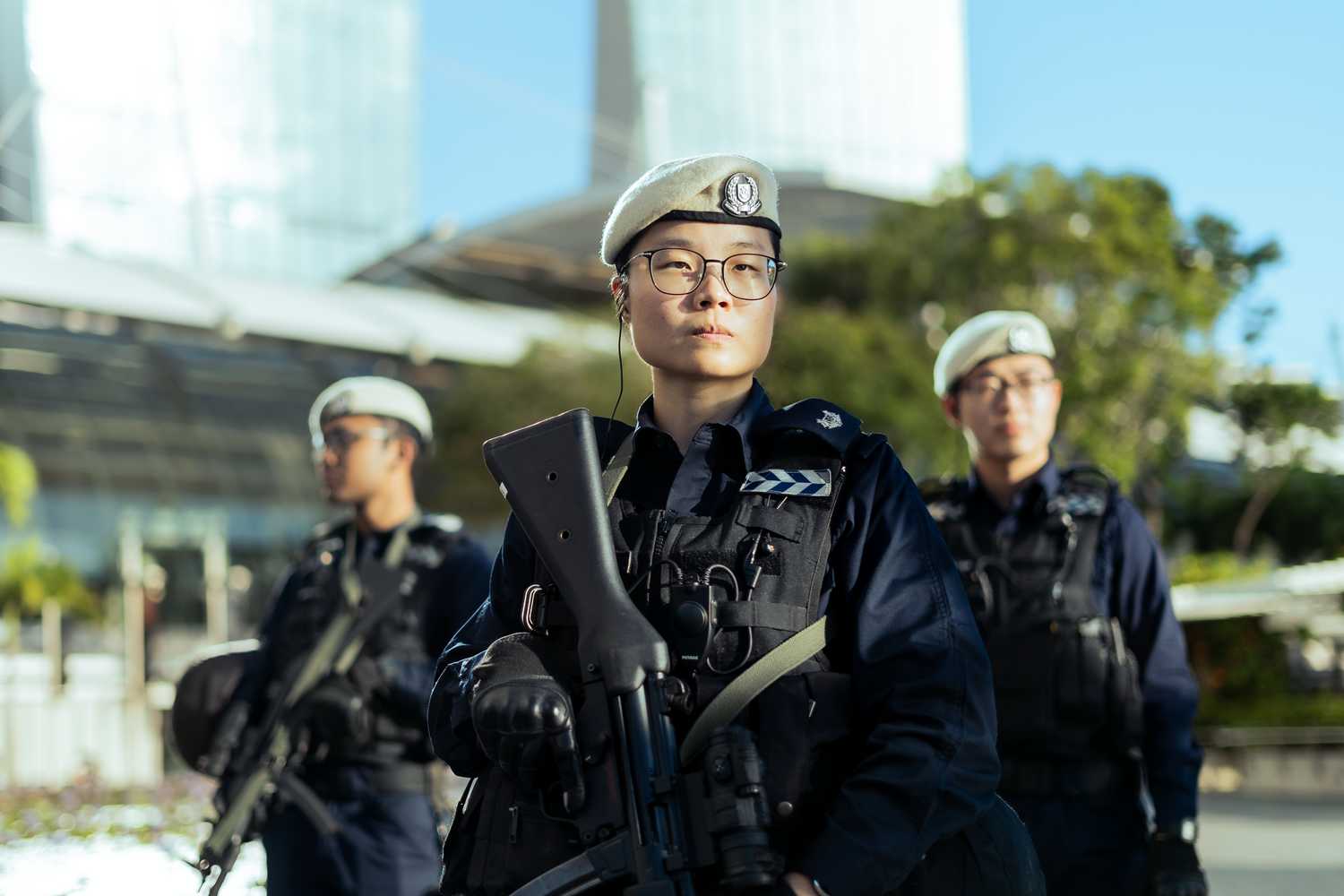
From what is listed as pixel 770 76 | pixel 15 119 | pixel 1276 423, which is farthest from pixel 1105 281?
pixel 770 76

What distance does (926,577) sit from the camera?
2.13m

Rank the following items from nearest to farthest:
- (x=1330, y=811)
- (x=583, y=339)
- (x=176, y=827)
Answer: (x=176, y=827) < (x=1330, y=811) < (x=583, y=339)

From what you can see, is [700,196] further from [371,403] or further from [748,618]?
[371,403]

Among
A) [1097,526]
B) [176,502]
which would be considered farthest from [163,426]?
[1097,526]

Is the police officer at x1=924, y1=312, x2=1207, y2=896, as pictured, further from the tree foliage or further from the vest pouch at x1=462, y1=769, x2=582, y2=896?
the tree foliage

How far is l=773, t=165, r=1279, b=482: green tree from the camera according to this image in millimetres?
21031

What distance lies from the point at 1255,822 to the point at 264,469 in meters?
34.3

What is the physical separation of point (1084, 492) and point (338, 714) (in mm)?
1877

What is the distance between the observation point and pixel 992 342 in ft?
12.6

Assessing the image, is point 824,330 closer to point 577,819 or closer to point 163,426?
point 163,426

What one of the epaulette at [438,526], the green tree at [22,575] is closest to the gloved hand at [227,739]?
the epaulette at [438,526]

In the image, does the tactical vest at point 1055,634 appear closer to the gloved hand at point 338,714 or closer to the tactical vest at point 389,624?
the tactical vest at point 389,624

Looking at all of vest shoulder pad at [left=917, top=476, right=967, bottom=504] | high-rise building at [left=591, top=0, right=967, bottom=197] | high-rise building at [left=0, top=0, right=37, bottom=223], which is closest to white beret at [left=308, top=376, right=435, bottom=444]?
vest shoulder pad at [left=917, top=476, right=967, bottom=504]

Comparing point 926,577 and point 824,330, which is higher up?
point 824,330
